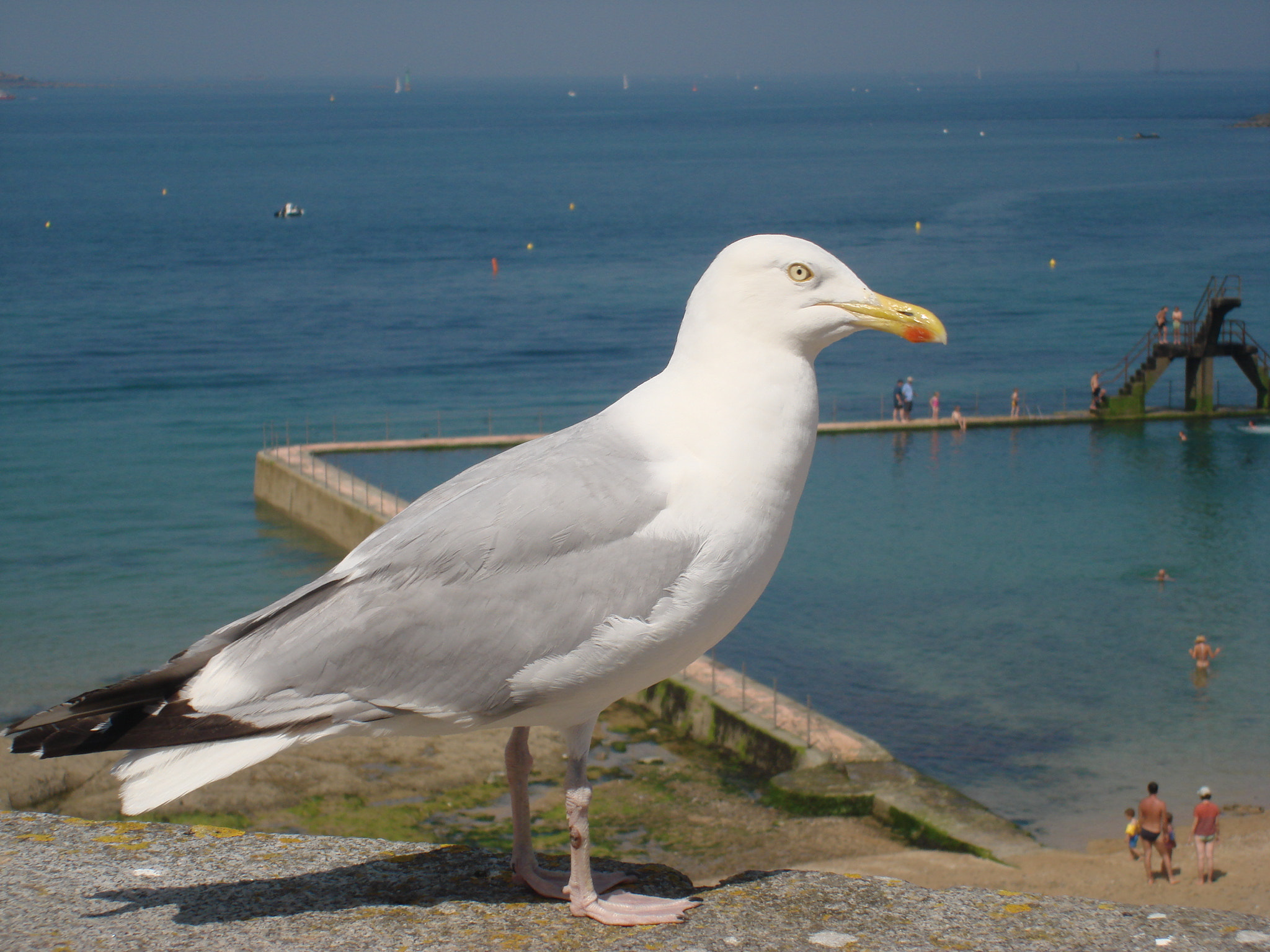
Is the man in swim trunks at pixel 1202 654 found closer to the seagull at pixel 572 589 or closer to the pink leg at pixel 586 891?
the seagull at pixel 572 589

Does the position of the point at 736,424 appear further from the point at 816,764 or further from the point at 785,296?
the point at 816,764

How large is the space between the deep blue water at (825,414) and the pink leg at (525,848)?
15.1m

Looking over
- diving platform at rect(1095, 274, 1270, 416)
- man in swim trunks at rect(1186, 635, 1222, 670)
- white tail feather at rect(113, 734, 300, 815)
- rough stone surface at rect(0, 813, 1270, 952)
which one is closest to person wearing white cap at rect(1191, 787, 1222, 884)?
man in swim trunks at rect(1186, 635, 1222, 670)

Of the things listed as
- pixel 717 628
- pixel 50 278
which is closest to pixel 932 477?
pixel 717 628

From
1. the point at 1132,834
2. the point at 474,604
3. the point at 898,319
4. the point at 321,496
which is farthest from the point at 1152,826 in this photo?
the point at 321,496

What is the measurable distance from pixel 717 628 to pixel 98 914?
249cm

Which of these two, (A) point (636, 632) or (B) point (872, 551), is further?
(B) point (872, 551)

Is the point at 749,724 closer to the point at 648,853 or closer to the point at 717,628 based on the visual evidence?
the point at 648,853

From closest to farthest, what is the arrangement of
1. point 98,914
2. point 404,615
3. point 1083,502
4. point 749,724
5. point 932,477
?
point 98,914
point 404,615
point 749,724
point 1083,502
point 932,477

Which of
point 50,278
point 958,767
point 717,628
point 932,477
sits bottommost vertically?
point 958,767

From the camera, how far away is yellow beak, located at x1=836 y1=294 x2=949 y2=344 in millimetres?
5277

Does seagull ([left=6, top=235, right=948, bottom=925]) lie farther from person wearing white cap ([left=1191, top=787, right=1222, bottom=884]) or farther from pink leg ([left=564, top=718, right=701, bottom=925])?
person wearing white cap ([left=1191, top=787, right=1222, bottom=884])

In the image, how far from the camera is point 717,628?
5168 mm

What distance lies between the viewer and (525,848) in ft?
17.8
